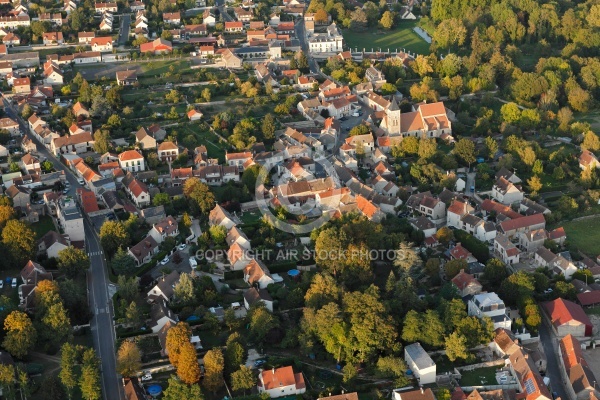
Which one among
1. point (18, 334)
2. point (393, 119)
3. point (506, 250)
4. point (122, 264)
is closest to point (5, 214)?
point (122, 264)

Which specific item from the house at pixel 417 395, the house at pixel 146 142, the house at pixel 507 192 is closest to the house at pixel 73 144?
the house at pixel 146 142

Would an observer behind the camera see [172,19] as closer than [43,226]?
No

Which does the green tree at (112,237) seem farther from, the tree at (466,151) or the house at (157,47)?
the house at (157,47)

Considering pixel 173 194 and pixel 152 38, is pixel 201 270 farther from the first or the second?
pixel 152 38

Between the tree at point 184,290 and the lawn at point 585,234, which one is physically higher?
the tree at point 184,290

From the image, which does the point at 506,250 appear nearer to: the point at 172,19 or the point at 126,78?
the point at 126,78

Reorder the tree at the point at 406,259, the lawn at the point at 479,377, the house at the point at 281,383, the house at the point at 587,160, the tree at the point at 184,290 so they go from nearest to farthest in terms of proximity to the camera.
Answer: the house at the point at 281,383 < the lawn at the point at 479,377 < the tree at the point at 184,290 < the tree at the point at 406,259 < the house at the point at 587,160
